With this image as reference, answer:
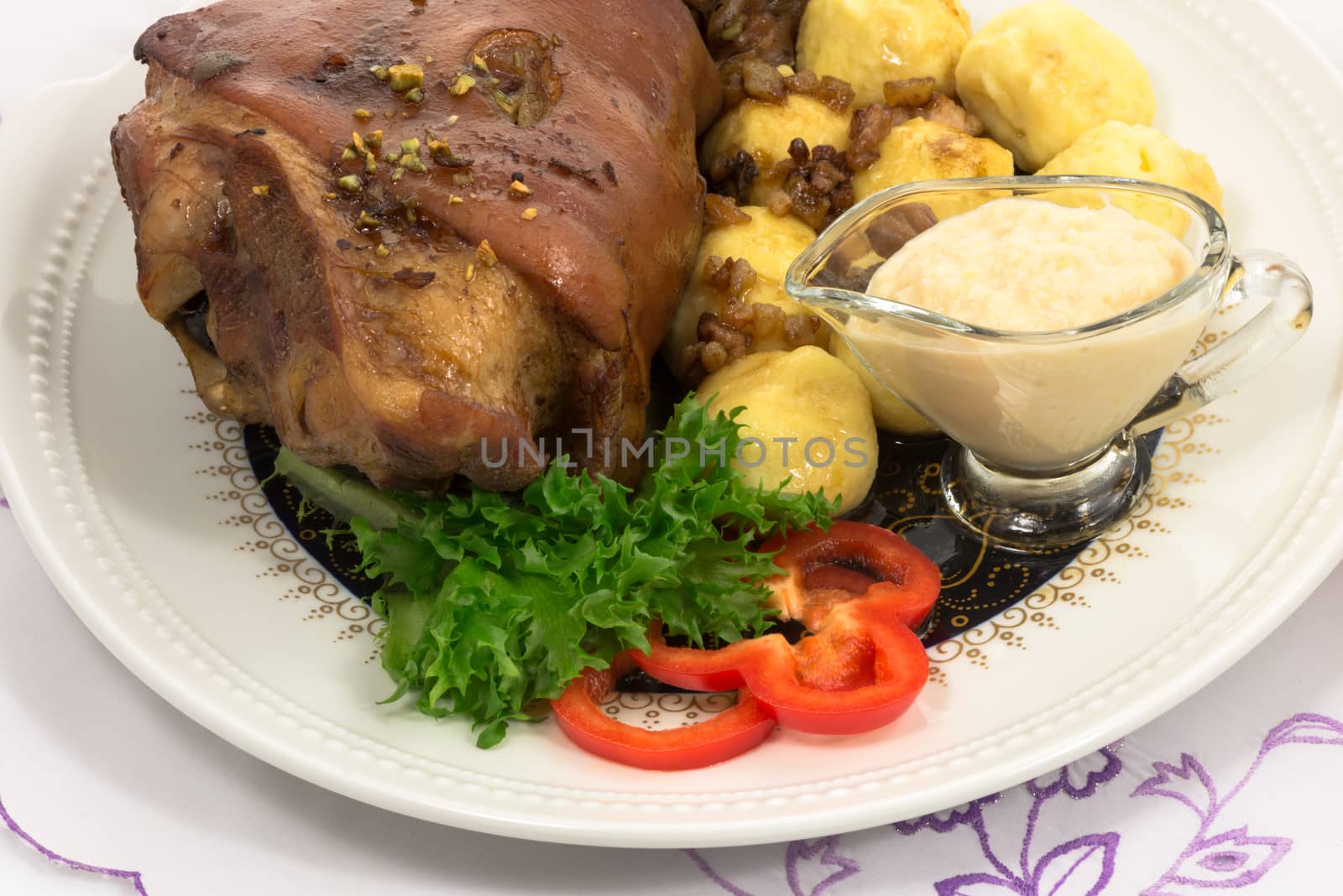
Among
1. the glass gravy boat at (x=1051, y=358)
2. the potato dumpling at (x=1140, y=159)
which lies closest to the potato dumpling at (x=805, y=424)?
the glass gravy boat at (x=1051, y=358)

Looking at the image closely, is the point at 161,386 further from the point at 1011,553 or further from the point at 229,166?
the point at 1011,553

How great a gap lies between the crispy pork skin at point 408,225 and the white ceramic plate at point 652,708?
390 mm

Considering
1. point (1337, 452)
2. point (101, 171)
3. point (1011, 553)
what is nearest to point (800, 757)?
point (1011, 553)

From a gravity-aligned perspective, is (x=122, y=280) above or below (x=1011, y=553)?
below

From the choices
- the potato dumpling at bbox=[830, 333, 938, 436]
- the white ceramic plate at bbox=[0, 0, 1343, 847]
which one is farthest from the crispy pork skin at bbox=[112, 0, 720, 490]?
the potato dumpling at bbox=[830, 333, 938, 436]

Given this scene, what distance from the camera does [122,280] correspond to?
3.71m

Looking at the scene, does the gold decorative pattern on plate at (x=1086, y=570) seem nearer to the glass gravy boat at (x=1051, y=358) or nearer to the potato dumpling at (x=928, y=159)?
the glass gravy boat at (x=1051, y=358)

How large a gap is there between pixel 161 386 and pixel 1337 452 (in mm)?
2933

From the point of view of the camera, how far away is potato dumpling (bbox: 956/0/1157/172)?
360 cm

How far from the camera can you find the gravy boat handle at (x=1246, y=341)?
284 cm

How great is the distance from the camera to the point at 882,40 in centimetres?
379

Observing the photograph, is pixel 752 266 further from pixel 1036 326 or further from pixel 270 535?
pixel 270 535

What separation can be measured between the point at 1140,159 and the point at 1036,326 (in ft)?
3.29

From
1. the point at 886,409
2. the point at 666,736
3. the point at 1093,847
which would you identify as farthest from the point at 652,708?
the point at 886,409
